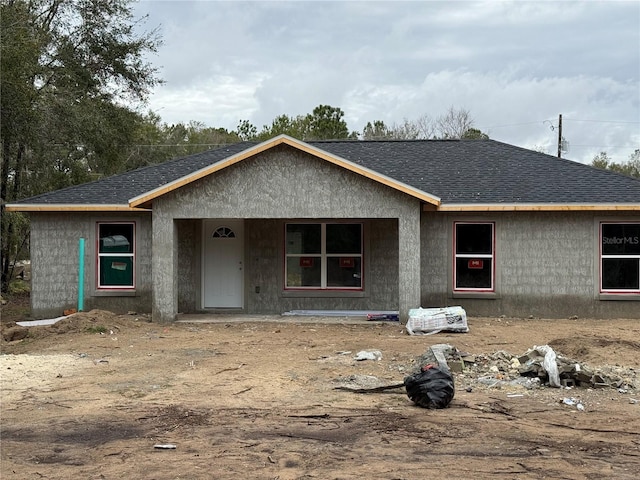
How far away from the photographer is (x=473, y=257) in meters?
16.6

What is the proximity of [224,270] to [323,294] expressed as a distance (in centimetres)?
258

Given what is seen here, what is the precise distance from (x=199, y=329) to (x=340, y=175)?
4.51 metres

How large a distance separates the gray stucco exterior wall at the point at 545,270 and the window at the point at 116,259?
302 inches

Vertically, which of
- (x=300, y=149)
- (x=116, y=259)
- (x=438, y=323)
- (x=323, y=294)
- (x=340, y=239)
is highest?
(x=300, y=149)

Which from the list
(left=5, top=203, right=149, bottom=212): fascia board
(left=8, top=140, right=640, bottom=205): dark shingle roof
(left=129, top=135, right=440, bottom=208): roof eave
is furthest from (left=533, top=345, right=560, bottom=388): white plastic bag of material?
(left=5, top=203, right=149, bottom=212): fascia board

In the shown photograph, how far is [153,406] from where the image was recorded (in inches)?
328

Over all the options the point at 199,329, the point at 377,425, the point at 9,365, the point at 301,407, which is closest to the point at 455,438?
the point at 377,425

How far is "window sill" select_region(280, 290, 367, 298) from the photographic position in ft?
56.9

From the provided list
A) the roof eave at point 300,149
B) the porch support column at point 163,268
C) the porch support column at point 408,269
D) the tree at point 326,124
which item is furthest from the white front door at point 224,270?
the tree at point 326,124

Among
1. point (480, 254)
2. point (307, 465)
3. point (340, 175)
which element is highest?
point (340, 175)

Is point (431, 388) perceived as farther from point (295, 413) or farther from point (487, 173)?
point (487, 173)

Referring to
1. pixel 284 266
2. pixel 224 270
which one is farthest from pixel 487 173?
pixel 224 270

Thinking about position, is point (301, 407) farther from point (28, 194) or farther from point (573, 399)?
point (28, 194)

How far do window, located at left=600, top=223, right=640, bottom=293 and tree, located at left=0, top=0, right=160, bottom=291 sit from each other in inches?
600
